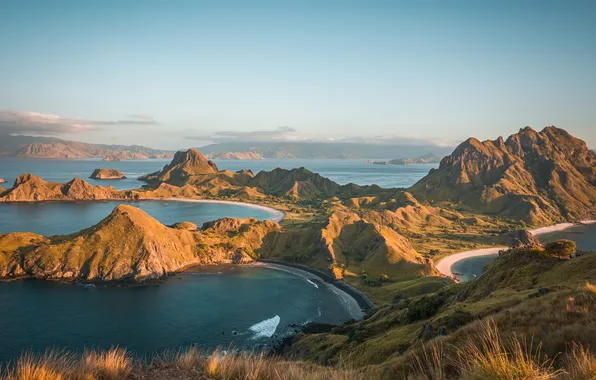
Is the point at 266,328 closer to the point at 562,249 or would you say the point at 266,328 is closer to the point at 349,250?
the point at 562,249

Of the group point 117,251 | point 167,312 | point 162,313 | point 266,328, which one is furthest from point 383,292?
point 117,251

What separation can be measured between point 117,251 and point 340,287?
7768 centimetres

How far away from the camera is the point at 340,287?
364ft

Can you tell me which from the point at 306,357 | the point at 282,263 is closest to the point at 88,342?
the point at 306,357

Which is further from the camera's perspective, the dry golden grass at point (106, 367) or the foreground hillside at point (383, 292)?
the dry golden grass at point (106, 367)

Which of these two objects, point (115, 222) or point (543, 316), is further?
point (115, 222)

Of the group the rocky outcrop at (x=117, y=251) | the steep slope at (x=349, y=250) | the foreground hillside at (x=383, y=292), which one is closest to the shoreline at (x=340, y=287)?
the foreground hillside at (x=383, y=292)

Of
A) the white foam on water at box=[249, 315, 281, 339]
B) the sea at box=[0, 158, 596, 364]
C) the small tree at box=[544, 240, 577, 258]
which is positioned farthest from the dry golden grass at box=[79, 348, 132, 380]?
the white foam on water at box=[249, 315, 281, 339]

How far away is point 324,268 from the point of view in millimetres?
126875

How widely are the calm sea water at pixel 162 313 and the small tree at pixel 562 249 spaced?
56922 millimetres

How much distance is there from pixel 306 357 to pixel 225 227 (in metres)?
105

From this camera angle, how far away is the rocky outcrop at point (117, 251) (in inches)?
4249

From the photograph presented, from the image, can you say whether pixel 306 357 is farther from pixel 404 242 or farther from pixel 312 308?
pixel 404 242

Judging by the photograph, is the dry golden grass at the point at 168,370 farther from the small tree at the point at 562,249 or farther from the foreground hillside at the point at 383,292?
the small tree at the point at 562,249
